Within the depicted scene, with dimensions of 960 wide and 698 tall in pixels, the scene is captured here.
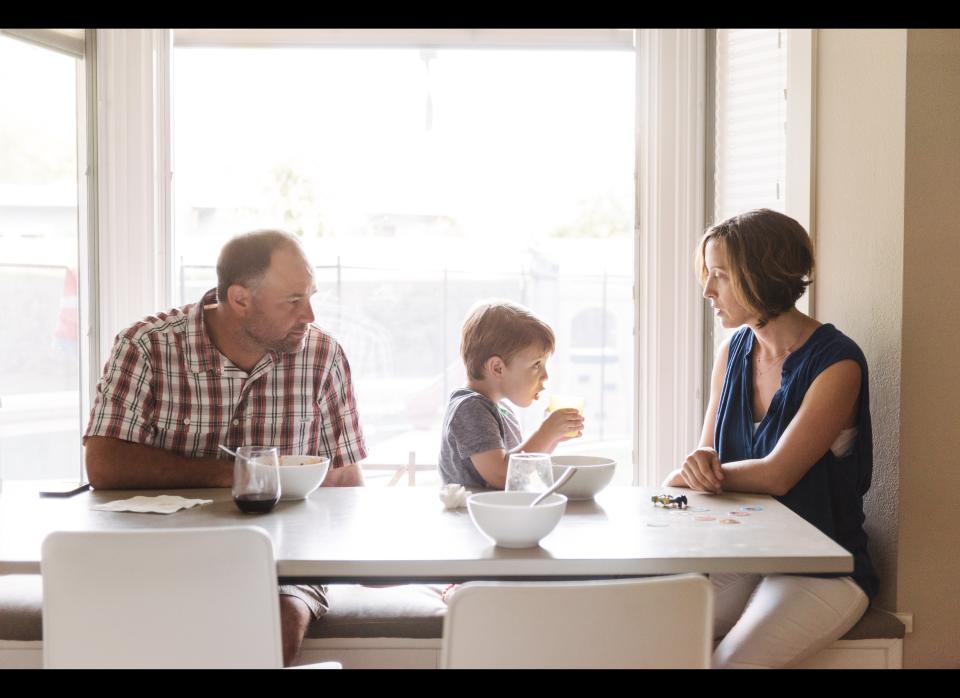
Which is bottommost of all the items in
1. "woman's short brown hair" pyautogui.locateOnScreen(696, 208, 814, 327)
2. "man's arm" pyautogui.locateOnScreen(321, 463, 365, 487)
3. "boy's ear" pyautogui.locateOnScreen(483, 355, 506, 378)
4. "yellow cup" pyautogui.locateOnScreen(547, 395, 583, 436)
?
"man's arm" pyautogui.locateOnScreen(321, 463, 365, 487)

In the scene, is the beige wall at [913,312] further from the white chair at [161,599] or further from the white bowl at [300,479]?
the white chair at [161,599]

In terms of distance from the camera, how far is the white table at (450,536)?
1.32 metres

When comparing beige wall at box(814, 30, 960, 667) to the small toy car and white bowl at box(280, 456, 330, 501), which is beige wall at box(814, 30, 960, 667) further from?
white bowl at box(280, 456, 330, 501)

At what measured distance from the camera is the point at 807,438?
5.85 ft

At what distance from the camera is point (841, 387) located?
70.9 inches

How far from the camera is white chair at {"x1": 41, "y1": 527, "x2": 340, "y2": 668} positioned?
119 centimetres

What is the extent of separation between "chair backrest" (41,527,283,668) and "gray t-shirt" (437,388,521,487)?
0.72 m

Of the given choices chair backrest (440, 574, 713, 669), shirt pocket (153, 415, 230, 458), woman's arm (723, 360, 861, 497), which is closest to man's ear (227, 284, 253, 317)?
shirt pocket (153, 415, 230, 458)

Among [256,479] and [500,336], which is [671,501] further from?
[256,479]

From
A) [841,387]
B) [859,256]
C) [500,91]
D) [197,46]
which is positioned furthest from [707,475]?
[500,91]

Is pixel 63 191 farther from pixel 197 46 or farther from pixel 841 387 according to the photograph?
pixel 841 387

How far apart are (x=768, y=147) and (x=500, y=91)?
691cm

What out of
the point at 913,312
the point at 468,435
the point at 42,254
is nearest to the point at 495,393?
the point at 468,435
